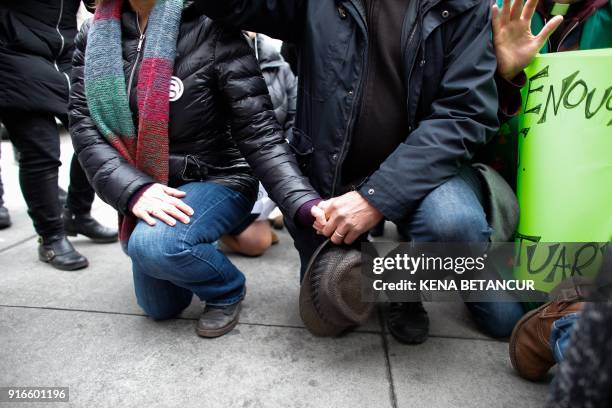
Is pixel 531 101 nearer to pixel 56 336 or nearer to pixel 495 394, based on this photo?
pixel 495 394

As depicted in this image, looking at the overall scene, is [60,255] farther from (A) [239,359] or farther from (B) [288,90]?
(B) [288,90]

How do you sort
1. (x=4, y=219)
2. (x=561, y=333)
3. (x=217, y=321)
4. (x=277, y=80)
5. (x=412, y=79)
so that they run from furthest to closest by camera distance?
(x=4, y=219) < (x=277, y=80) < (x=217, y=321) < (x=412, y=79) < (x=561, y=333)

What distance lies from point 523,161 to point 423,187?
435 millimetres

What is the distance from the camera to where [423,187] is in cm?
155

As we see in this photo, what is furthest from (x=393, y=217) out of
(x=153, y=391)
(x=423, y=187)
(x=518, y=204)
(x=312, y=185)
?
(x=153, y=391)

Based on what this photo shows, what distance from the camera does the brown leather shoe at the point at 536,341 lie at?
144 cm

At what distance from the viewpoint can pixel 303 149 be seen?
1816 millimetres

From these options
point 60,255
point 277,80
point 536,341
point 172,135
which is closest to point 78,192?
point 60,255

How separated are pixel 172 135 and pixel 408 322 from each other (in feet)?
4.06

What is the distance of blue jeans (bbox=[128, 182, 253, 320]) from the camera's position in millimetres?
1601

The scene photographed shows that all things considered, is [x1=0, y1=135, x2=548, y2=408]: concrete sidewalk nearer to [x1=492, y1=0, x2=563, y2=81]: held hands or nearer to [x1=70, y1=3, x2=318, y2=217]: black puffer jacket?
[x1=70, y1=3, x2=318, y2=217]: black puffer jacket

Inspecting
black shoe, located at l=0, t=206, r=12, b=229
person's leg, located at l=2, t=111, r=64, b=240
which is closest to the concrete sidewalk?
person's leg, located at l=2, t=111, r=64, b=240

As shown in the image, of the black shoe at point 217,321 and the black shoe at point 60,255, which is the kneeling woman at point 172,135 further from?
the black shoe at point 60,255

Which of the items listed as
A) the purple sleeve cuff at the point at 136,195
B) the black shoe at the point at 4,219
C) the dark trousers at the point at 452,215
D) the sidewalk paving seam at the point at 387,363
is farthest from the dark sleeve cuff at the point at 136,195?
the black shoe at the point at 4,219
